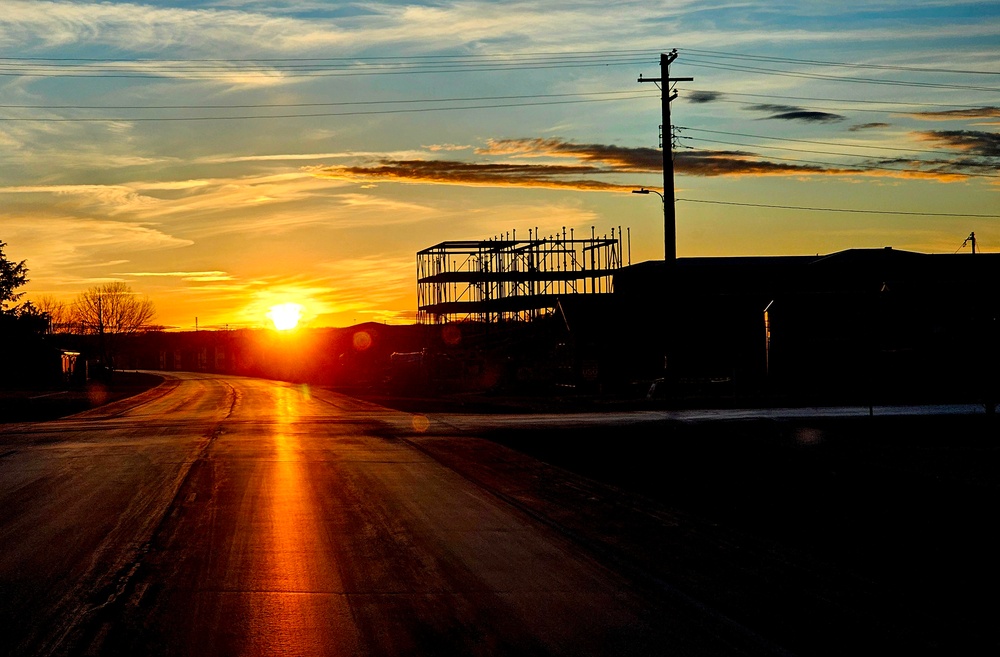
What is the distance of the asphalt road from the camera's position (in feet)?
24.1

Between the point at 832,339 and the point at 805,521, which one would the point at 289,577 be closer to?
the point at 805,521

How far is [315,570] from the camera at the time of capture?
9883mm

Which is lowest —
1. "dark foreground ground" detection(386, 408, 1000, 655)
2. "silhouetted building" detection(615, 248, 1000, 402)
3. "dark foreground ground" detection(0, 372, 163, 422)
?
"dark foreground ground" detection(386, 408, 1000, 655)

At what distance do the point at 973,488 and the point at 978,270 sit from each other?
228 ft

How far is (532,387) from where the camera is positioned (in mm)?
57344

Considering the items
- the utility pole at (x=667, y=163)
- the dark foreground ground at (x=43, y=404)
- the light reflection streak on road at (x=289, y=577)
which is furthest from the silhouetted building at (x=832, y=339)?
the dark foreground ground at (x=43, y=404)

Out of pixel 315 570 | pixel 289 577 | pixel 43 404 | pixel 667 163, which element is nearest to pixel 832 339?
pixel 667 163

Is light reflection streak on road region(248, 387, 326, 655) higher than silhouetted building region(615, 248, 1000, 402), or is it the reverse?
silhouetted building region(615, 248, 1000, 402)

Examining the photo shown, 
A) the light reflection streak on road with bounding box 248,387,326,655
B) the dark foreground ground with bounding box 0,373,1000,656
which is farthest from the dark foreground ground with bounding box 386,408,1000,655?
the light reflection streak on road with bounding box 248,387,326,655

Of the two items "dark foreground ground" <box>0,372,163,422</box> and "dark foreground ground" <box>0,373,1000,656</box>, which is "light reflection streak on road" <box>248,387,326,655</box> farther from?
"dark foreground ground" <box>0,372,163,422</box>

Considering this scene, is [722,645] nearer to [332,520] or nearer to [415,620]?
[415,620]

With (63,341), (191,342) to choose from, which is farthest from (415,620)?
(191,342)

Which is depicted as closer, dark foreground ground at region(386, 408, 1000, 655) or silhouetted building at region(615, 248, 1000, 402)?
dark foreground ground at region(386, 408, 1000, 655)

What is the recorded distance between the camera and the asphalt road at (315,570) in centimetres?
A: 736
